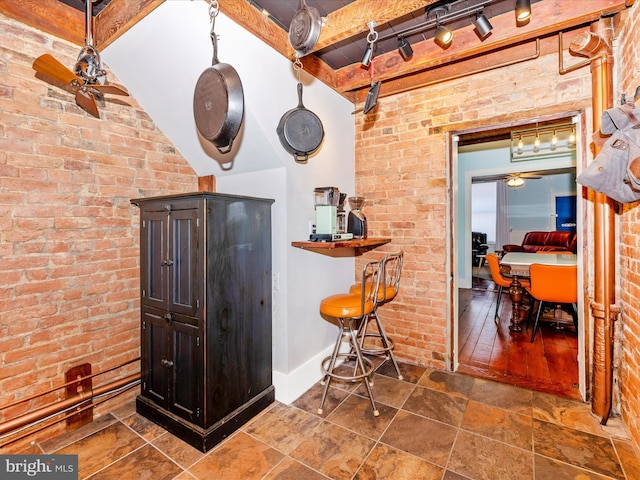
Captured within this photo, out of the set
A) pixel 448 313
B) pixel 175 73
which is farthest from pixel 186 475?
pixel 175 73

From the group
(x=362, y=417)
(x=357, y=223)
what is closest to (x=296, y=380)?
(x=362, y=417)

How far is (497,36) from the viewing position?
7.08ft

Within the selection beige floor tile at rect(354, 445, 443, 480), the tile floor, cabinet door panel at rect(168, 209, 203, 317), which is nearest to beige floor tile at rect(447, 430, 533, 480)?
the tile floor

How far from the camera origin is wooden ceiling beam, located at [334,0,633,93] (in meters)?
1.91

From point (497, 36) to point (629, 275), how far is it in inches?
72.8

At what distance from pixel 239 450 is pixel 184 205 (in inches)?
63.9

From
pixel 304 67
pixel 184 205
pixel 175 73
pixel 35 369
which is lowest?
pixel 35 369

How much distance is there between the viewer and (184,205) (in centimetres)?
203

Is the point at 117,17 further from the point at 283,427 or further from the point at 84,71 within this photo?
the point at 283,427

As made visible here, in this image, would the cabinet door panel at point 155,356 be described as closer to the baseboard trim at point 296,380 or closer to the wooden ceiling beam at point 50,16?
the baseboard trim at point 296,380

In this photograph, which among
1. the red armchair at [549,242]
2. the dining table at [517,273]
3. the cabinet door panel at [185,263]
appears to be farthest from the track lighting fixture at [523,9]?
the red armchair at [549,242]

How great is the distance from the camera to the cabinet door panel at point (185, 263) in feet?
6.49

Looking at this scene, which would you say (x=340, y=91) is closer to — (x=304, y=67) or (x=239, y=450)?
(x=304, y=67)

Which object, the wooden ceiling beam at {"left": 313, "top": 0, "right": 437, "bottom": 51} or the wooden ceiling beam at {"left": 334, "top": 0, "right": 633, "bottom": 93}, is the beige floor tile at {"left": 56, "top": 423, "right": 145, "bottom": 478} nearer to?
the wooden ceiling beam at {"left": 313, "top": 0, "right": 437, "bottom": 51}
